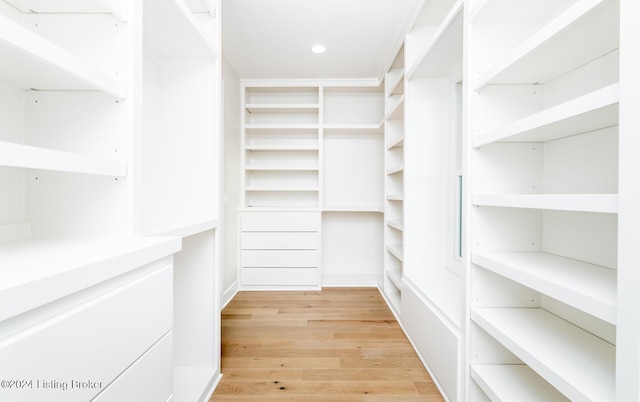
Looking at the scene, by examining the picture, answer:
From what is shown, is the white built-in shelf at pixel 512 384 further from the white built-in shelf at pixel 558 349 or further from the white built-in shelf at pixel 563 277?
the white built-in shelf at pixel 563 277

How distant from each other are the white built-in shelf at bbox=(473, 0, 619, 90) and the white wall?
7.67ft

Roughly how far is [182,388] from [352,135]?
301cm

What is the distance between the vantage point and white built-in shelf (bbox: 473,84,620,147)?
0.78 meters

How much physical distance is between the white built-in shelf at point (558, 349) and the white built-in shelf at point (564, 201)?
48cm

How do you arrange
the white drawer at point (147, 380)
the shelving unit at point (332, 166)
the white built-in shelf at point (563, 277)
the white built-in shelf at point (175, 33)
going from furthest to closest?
1. the shelving unit at point (332, 166)
2. the white built-in shelf at point (175, 33)
3. the white built-in shelf at point (563, 277)
4. the white drawer at point (147, 380)

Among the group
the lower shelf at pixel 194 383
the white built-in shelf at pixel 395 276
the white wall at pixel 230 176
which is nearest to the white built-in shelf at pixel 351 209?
the white built-in shelf at pixel 395 276

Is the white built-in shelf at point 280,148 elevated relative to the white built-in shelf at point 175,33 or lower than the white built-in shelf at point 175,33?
lower

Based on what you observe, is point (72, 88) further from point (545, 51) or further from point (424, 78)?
point (424, 78)

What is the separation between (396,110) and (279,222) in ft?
5.44

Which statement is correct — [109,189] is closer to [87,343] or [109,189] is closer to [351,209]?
[87,343]

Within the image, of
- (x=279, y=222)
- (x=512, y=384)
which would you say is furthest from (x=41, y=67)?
(x=279, y=222)

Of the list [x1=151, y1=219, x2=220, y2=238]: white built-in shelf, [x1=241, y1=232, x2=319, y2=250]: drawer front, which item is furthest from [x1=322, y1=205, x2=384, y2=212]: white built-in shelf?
[x1=151, y1=219, x2=220, y2=238]: white built-in shelf

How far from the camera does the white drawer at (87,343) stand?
0.49 meters

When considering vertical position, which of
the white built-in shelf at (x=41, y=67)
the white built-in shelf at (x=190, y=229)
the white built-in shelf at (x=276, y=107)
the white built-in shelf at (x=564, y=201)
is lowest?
the white built-in shelf at (x=190, y=229)
